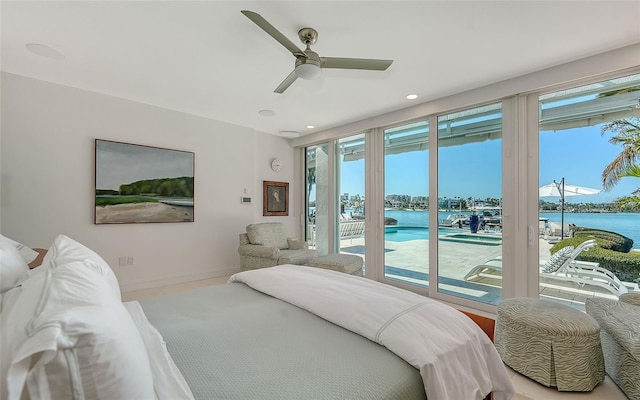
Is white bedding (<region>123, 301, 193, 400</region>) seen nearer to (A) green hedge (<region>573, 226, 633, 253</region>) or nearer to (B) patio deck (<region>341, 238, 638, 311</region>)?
(B) patio deck (<region>341, 238, 638, 311</region>)

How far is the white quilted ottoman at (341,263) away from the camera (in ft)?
11.9

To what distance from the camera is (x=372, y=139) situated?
14.8ft

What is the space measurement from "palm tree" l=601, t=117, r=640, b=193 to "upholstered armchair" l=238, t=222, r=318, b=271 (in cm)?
333

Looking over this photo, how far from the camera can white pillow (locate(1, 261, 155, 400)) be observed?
0.58 metres

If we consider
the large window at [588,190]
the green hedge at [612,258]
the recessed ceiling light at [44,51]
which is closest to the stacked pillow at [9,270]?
Answer: the recessed ceiling light at [44,51]

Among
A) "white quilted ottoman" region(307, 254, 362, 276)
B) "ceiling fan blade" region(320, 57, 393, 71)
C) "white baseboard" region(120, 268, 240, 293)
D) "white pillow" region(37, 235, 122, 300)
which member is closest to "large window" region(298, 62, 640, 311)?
"white quilted ottoman" region(307, 254, 362, 276)

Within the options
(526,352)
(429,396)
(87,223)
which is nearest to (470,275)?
(526,352)

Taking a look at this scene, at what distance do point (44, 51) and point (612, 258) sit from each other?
5.47 metres

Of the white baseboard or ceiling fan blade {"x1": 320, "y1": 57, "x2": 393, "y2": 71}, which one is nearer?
ceiling fan blade {"x1": 320, "y1": 57, "x2": 393, "y2": 71}

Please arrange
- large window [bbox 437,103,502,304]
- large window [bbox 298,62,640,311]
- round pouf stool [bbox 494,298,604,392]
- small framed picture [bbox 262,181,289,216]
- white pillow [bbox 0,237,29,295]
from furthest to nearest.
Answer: small framed picture [bbox 262,181,289,216], large window [bbox 437,103,502,304], large window [bbox 298,62,640,311], round pouf stool [bbox 494,298,604,392], white pillow [bbox 0,237,29,295]

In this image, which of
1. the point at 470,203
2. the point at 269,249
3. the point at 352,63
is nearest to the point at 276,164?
the point at 269,249

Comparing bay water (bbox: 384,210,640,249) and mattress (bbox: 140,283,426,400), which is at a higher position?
bay water (bbox: 384,210,640,249)

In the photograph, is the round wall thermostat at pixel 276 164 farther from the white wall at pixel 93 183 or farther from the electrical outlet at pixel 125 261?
the electrical outlet at pixel 125 261

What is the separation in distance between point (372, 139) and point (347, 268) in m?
2.05
